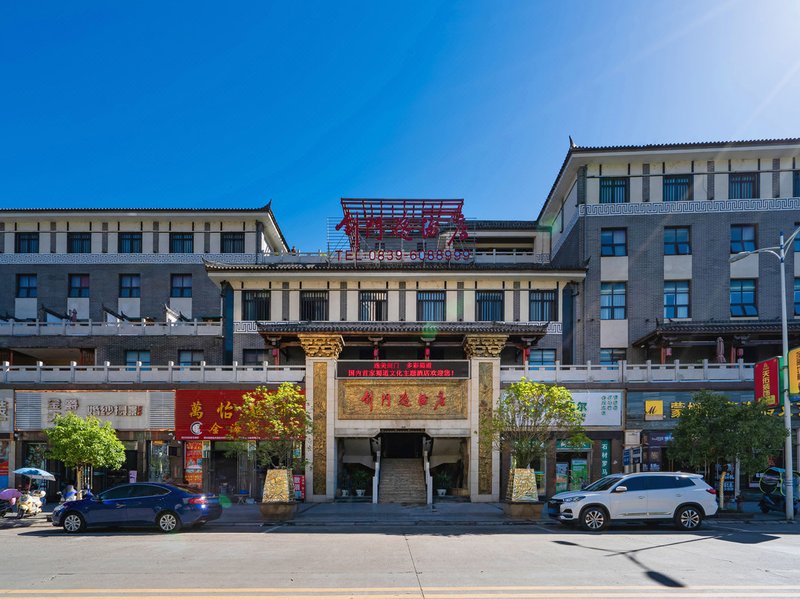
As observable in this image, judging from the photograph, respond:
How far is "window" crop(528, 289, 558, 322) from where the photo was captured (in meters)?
33.9

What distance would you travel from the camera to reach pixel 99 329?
1362 inches

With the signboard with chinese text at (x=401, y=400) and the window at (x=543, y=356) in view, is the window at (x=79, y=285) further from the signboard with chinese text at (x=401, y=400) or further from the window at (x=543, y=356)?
the window at (x=543, y=356)

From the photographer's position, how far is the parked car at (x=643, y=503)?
18469 millimetres

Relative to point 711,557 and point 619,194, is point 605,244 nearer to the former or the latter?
point 619,194

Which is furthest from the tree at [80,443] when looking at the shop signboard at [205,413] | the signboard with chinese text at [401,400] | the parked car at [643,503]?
the parked car at [643,503]

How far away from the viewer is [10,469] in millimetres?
27203

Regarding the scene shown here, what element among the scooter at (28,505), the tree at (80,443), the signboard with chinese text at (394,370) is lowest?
the scooter at (28,505)

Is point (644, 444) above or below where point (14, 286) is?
below

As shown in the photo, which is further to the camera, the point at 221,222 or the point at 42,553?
the point at 221,222

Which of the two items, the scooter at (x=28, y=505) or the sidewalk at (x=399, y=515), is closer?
the sidewalk at (x=399, y=515)

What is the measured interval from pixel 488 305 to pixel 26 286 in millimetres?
28690

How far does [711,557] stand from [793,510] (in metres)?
10.2

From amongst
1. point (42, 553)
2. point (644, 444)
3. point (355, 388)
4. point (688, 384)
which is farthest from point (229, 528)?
point (688, 384)

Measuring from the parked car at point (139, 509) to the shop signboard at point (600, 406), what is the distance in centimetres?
1641
